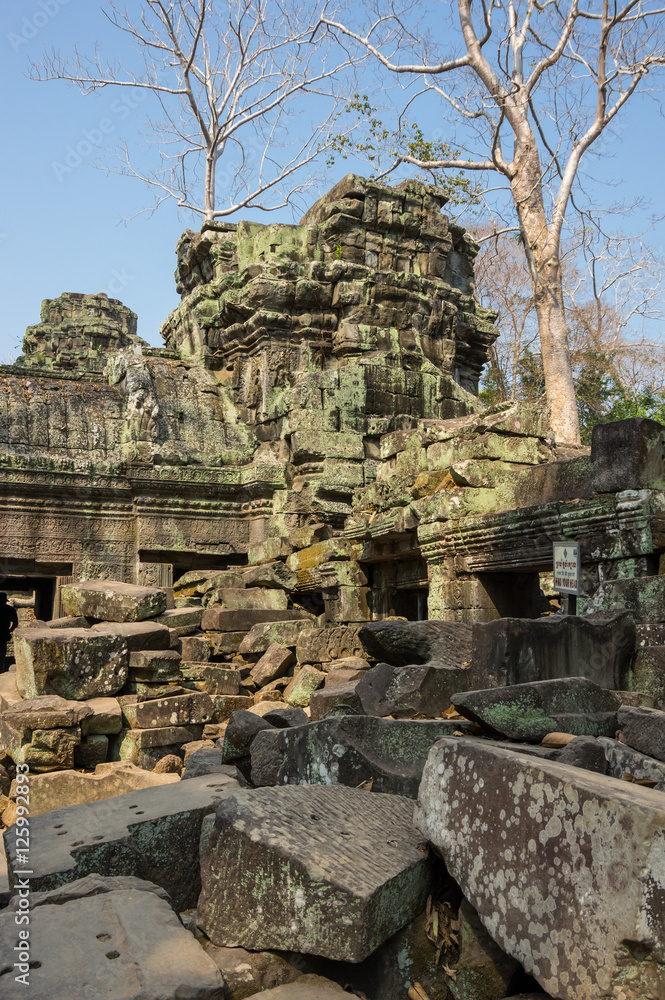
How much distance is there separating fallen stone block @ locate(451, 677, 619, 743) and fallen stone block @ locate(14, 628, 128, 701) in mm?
3941

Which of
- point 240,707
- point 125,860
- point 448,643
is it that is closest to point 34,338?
point 240,707

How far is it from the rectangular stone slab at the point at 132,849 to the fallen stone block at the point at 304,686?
3.63m

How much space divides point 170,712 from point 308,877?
3944 millimetres

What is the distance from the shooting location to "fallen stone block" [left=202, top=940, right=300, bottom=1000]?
7.01 ft

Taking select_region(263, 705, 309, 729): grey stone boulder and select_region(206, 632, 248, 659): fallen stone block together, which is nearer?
select_region(263, 705, 309, 729): grey stone boulder

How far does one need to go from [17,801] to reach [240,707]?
199 cm

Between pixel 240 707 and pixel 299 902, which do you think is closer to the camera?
pixel 299 902

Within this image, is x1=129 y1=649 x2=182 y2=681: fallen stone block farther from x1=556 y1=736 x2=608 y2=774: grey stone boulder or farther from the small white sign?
x1=556 y1=736 x2=608 y2=774: grey stone boulder

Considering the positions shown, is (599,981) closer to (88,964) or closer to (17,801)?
(88,964)

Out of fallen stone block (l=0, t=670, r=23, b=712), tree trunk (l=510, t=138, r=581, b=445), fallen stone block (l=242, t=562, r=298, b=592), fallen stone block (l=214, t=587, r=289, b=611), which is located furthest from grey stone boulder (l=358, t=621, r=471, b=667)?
tree trunk (l=510, t=138, r=581, b=445)

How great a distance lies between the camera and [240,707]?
21.6ft

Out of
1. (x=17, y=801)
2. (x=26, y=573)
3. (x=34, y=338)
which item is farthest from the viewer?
(x=34, y=338)

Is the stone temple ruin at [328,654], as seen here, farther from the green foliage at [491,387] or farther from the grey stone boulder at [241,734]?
the green foliage at [491,387]

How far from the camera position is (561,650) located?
3807 mm
